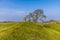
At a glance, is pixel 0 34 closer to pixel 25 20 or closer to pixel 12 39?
pixel 12 39

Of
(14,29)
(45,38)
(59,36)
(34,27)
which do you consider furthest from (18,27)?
(59,36)

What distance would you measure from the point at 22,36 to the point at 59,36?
4466mm

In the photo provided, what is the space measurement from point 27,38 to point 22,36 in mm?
585

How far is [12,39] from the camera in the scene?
14.9m

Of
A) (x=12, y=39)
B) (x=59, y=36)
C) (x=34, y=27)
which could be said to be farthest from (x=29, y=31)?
(x=59, y=36)

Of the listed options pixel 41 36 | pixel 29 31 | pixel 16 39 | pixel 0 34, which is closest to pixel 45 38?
pixel 41 36

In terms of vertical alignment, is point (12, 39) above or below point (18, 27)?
below

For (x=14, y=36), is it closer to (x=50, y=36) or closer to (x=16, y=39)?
(x=16, y=39)

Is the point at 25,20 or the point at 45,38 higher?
the point at 25,20

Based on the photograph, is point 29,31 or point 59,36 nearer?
point 29,31

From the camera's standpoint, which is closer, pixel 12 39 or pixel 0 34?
pixel 12 39

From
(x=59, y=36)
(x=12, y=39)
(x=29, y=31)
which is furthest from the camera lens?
(x=59, y=36)

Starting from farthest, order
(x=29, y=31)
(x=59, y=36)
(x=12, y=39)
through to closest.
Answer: (x=59, y=36), (x=29, y=31), (x=12, y=39)

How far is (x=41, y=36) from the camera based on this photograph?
51.9 feet
